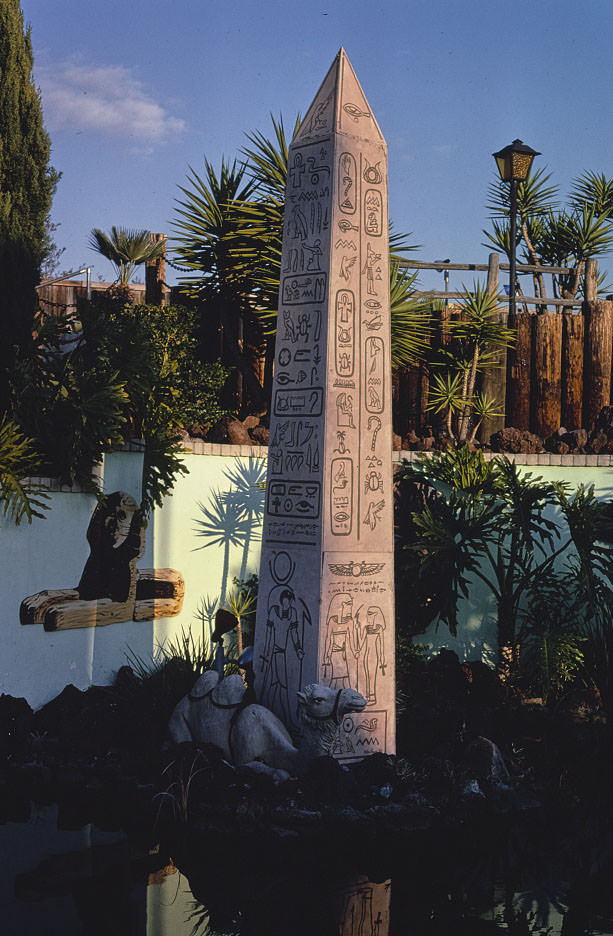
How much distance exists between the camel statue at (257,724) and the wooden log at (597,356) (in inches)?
233

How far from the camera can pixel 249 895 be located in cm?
530

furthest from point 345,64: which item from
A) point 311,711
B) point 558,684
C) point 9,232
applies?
point 558,684

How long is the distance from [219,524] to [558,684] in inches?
127

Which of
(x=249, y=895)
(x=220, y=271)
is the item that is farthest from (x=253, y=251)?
(x=249, y=895)

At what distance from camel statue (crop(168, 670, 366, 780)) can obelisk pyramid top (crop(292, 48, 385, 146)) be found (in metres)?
3.84

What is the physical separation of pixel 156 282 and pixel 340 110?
4.83m

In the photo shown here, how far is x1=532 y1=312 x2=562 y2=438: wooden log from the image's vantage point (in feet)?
38.1

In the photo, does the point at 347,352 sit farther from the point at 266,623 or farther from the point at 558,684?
the point at 558,684

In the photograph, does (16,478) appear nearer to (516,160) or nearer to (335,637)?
(335,637)

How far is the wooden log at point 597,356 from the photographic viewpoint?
11594 mm

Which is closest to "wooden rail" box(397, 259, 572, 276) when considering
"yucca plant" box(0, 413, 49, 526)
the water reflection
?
"yucca plant" box(0, 413, 49, 526)

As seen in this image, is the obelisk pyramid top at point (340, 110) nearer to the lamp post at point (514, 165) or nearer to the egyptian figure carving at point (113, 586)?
the egyptian figure carving at point (113, 586)

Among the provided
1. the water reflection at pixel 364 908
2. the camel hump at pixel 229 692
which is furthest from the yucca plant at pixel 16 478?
the water reflection at pixel 364 908

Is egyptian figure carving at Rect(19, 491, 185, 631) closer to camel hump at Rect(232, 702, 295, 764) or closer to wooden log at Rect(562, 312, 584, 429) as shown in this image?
camel hump at Rect(232, 702, 295, 764)
